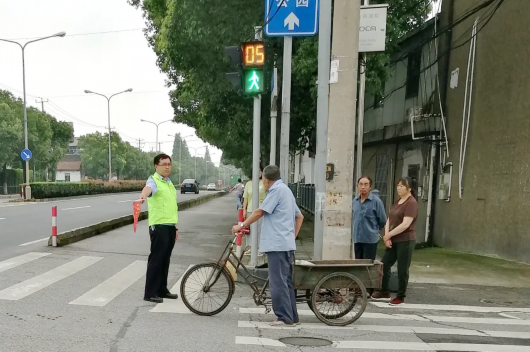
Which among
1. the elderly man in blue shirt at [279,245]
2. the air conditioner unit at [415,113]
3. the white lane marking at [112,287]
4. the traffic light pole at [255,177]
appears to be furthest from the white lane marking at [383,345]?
the air conditioner unit at [415,113]

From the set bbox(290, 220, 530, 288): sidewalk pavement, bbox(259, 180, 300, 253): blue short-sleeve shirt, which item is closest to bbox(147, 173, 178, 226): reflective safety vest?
bbox(259, 180, 300, 253): blue short-sleeve shirt

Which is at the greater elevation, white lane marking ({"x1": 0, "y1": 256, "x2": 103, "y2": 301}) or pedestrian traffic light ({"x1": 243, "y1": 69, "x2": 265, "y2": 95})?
pedestrian traffic light ({"x1": 243, "y1": 69, "x2": 265, "y2": 95})

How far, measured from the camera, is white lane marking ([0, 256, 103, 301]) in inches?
232

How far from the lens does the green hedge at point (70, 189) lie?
92.8 feet

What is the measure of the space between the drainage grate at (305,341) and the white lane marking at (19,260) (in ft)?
16.9

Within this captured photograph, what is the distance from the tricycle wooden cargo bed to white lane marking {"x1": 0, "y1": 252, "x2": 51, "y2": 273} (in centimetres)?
389

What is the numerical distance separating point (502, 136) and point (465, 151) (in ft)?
3.84

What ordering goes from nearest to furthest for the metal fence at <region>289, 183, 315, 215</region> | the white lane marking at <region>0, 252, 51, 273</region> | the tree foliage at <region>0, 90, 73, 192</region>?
the white lane marking at <region>0, 252, 51, 273</region> → the metal fence at <region>289, 183, 315, 215</region> → the tree foliage at <region>0, 90, 73, 192</region>

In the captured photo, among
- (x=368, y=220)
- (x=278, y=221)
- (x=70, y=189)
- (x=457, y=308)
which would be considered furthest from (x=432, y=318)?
(x=70, y=189)

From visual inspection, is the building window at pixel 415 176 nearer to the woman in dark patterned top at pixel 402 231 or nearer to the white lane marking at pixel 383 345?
the woman in dark patterned top at pixel 402 231

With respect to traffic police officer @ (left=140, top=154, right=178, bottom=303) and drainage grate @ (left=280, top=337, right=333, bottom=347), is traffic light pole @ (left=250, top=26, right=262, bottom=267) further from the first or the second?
drainage grate @ (left=280, top=337, right=333, bottom=347)

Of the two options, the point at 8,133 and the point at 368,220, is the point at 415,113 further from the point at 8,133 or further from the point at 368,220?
the point at 8,133

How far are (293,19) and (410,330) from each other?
5144 mm

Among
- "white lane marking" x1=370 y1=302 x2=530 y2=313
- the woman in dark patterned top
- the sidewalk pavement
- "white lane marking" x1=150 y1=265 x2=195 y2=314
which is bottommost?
the sidewalk pavement
